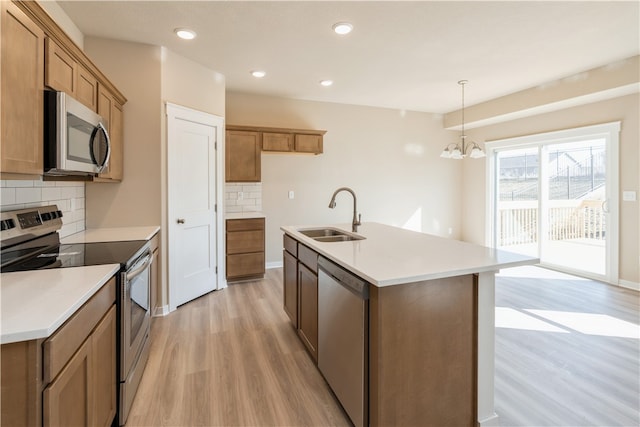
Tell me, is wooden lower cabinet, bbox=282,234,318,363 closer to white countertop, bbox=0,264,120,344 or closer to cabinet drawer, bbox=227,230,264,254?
white countertop, bbox=0,264,120,344

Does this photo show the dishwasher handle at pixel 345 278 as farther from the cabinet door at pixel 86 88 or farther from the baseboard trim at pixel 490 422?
the cabinet door at pixel 86 88

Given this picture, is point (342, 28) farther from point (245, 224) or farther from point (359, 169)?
point (359, 169)

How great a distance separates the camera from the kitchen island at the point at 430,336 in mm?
1410

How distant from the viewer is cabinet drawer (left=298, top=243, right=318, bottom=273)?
83.0 inches

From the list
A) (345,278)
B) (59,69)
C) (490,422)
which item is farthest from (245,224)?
(490,422)

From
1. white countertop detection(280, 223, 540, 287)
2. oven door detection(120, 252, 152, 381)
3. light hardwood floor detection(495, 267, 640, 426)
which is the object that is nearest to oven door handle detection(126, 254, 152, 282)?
oven door detection(120, 252, 152, 381)

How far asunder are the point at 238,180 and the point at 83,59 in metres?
2.41

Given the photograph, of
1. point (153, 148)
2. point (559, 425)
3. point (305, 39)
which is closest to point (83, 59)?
point (153, 148)

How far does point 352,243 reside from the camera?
214 cm

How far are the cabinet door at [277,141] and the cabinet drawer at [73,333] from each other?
3.27 meters

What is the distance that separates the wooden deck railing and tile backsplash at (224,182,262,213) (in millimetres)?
4381

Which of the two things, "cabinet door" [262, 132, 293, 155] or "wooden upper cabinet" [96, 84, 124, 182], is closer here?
"wooden upper cabinet" [96, 84, 124, 182]

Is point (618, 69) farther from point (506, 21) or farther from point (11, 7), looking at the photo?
point (11, 7)

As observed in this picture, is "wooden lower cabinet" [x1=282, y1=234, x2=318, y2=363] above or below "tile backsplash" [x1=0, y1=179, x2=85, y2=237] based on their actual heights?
below
